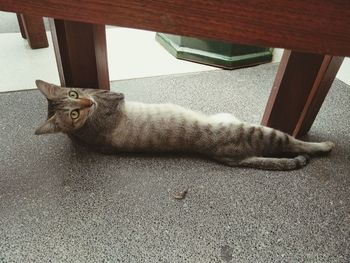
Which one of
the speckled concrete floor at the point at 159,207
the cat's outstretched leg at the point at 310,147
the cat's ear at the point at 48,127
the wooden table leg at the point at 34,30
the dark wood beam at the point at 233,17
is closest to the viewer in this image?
the dark wood beam at the point at 233,17

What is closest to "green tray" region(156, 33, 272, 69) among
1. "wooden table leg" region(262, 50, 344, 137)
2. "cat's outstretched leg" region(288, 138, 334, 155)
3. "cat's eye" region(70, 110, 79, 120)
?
"wooden table leg" region(262, 50, 344, 137)

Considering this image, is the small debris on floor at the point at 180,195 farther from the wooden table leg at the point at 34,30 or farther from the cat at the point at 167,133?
the wooden table leg at the point at 34,30

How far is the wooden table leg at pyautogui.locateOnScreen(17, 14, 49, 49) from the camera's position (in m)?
1.69

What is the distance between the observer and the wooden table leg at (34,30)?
169cm

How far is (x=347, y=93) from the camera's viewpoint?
4.99 ft

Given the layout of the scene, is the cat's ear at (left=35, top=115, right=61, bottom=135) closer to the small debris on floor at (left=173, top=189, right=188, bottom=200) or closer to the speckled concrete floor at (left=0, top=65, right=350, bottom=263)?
the speckled concrete floor at (left=0, top=65, right=350, bottom=263)

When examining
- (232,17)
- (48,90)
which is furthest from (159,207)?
(232,17)

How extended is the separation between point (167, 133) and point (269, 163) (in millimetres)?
373

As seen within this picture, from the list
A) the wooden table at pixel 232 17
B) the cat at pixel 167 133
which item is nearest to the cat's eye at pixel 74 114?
the cat at pixel 167 133

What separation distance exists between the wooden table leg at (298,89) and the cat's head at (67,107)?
67cm

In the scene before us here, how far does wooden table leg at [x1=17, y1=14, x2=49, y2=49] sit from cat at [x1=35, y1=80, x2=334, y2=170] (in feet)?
2.83

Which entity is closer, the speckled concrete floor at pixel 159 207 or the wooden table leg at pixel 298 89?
the speckled concrete floor at pixel 159 207

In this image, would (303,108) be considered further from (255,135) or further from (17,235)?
(17,235)

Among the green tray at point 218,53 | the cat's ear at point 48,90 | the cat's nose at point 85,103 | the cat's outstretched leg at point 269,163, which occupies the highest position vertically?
the cat's ear at point 48,90
